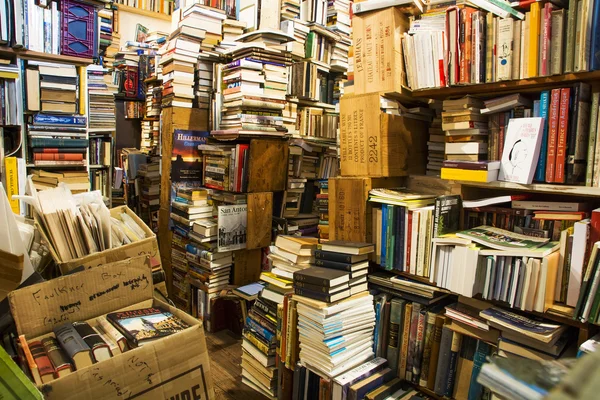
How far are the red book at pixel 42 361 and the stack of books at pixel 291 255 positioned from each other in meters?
1.11

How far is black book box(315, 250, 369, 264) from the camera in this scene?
192cm

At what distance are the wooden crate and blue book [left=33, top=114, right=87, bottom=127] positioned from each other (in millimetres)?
2325

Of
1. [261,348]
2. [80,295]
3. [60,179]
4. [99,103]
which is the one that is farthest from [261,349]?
[99,103]

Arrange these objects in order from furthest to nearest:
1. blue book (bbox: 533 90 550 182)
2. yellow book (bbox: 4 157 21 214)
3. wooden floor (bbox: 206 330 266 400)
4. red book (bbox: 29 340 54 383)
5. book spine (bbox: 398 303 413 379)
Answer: yellow book (bbox: 4 157 21 214) < wooden floor (bbox: 206 330 266 400) < book spine (bbox: 398 303 413 379) < blue book (bbox: 533 90 550 182) < red book (bbox: 29 340 54 383)

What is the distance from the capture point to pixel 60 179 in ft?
10.6

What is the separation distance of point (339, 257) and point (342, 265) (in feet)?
0.14

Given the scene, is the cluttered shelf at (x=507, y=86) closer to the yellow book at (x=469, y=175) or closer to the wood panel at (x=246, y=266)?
the yellow book at (x=469, y=175)

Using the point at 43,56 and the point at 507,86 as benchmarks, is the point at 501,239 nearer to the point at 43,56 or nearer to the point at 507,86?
the point at 507,86

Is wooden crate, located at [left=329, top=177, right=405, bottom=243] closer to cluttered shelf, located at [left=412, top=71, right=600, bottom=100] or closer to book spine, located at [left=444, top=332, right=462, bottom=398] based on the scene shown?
cluttered shelf, located at [left=412, top=71, right=600, bottom=100]

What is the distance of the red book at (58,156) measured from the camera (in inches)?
124

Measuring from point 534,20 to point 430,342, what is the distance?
1.36 m

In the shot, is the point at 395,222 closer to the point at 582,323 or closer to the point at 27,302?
the point at 582,323

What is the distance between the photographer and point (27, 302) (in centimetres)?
133

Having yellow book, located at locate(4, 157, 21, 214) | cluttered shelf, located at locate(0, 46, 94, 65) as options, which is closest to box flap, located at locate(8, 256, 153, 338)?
yellow book, located at locate(4, 157, 21, 214)
